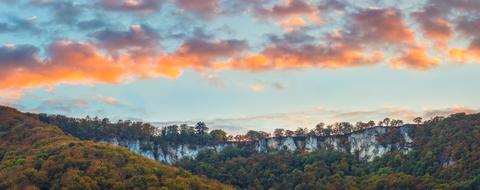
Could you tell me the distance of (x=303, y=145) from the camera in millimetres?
184875

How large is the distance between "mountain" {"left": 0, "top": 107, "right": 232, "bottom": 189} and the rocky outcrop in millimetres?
70456

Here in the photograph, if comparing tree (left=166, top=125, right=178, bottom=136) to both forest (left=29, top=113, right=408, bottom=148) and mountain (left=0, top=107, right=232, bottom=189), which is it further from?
mountain (left=0, top=107, right=232, bottom=189)

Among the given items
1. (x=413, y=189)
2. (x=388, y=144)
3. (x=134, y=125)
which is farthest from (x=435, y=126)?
(x=134, y=125)

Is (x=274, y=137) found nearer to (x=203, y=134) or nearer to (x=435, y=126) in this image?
(x=203, y=134)

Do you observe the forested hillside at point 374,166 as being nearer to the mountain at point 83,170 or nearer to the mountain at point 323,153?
the mountain at point 323,153

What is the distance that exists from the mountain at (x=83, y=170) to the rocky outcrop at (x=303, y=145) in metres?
70.5

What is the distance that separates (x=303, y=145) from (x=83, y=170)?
10112cm

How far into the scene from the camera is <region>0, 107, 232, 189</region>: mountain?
3472 inches

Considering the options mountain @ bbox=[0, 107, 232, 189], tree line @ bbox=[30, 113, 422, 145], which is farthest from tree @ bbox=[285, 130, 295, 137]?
mountain @ bbox=[0, 107, 232, 189]

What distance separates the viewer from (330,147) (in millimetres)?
177375

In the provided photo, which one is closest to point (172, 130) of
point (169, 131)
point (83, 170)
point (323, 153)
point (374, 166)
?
point (169, 131)

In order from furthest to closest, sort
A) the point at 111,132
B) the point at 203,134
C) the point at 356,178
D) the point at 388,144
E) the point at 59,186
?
the point at 203,134 → the point at 111,132 → the point at 388,144 → the point at 356,178 → the point at 59,186

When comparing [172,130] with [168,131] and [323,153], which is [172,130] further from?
[323,153]

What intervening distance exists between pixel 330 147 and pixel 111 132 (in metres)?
63.6
